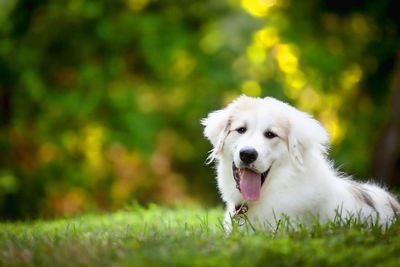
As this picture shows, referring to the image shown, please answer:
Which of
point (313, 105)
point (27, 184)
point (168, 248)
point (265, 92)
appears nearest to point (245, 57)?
point (265, 92)

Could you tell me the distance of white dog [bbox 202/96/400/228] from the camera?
20.5ft

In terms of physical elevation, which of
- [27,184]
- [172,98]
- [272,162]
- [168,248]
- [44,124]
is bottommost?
[168,248]

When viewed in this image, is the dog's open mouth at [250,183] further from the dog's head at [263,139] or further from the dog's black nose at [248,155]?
the dog's black nose at [248,155]

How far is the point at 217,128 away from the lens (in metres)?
6.77

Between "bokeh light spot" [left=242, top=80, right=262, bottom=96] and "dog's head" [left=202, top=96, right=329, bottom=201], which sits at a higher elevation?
"bokeh light spot" [left=242, top=80, right=262, bottom=96]

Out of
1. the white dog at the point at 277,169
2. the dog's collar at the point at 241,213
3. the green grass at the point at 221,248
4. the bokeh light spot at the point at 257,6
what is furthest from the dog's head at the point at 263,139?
the bokeh light spot at the point at 257,6

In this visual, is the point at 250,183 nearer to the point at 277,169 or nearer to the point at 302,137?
the point at 277,169

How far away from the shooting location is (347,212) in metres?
6.20

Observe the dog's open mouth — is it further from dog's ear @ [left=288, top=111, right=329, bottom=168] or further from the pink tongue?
dog's ear @ [left=288, top=111, right=329, bottom=168]

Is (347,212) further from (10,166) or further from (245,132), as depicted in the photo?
(10,166)

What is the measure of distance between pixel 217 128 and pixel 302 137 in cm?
83

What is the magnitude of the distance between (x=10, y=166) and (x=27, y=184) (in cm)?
63

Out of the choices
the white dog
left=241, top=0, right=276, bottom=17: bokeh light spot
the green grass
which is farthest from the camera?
left=241, top=0, right=276, bottom=17: bokeh light spot

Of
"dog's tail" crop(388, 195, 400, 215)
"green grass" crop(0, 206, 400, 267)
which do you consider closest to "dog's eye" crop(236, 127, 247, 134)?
"green grass" crop(0, 206, 400, 267)
